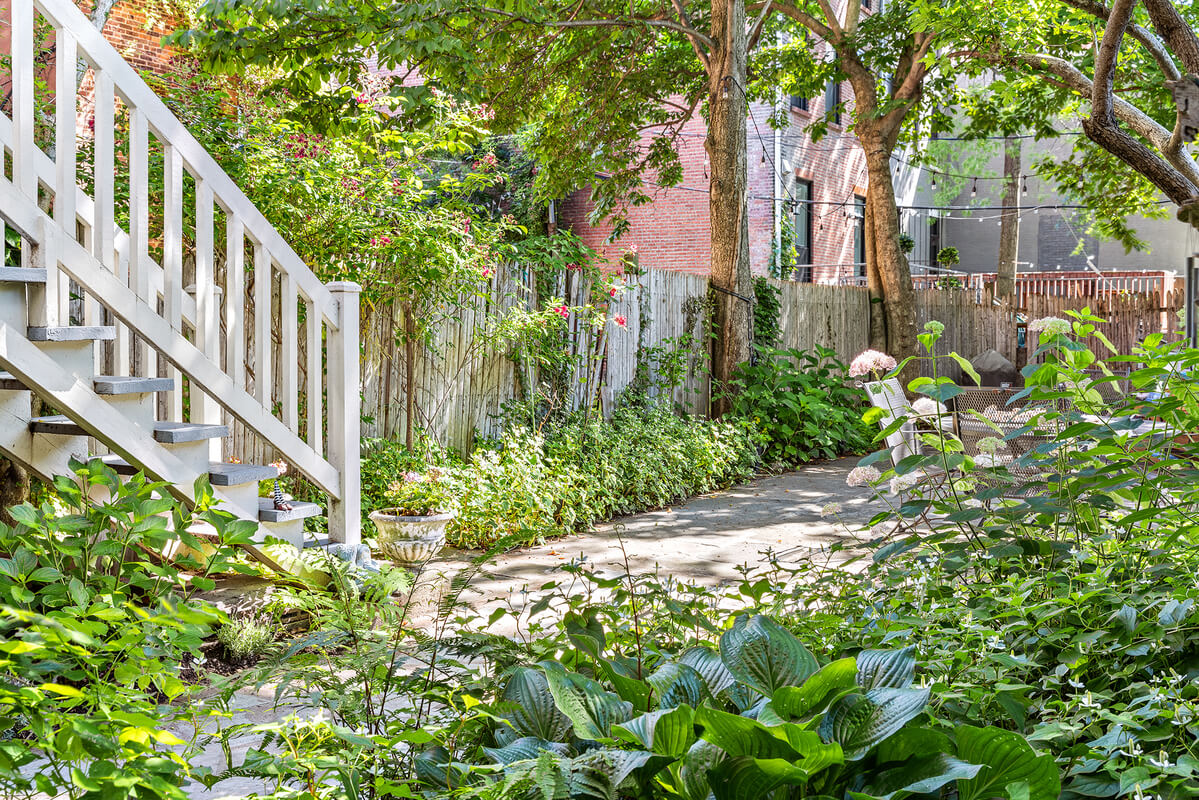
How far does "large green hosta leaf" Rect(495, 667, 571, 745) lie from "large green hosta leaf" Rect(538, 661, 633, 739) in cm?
3

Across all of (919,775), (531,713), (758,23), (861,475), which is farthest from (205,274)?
(758,23)

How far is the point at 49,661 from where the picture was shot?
1541mm

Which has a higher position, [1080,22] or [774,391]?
[1080,22]

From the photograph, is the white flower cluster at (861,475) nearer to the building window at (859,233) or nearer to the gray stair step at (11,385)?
the gray stair step at (11,385)

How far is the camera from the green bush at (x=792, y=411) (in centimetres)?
1080

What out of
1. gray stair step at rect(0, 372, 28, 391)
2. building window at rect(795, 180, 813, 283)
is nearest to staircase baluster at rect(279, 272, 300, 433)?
gray stair step at rect(0, 372, 28, 391)

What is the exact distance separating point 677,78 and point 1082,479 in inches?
418

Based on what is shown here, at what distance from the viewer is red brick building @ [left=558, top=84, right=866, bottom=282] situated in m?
17.0

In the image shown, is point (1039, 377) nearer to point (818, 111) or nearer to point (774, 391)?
point (774, 391)

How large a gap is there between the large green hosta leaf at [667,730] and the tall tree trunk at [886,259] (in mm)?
12741

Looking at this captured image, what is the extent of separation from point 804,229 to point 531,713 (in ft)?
58.1

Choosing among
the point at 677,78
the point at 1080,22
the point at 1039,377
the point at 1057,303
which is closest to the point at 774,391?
the point at 677,78

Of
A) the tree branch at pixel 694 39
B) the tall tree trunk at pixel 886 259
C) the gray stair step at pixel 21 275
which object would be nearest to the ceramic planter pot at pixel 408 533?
the gray stair step at pixel 21 275

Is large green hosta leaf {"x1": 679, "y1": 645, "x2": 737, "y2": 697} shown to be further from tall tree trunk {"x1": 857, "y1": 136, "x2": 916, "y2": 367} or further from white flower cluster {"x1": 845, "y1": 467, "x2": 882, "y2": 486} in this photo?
tall tree trunk {"x1": 857, "y1": 136, "x2": 916, "y2": 367}
